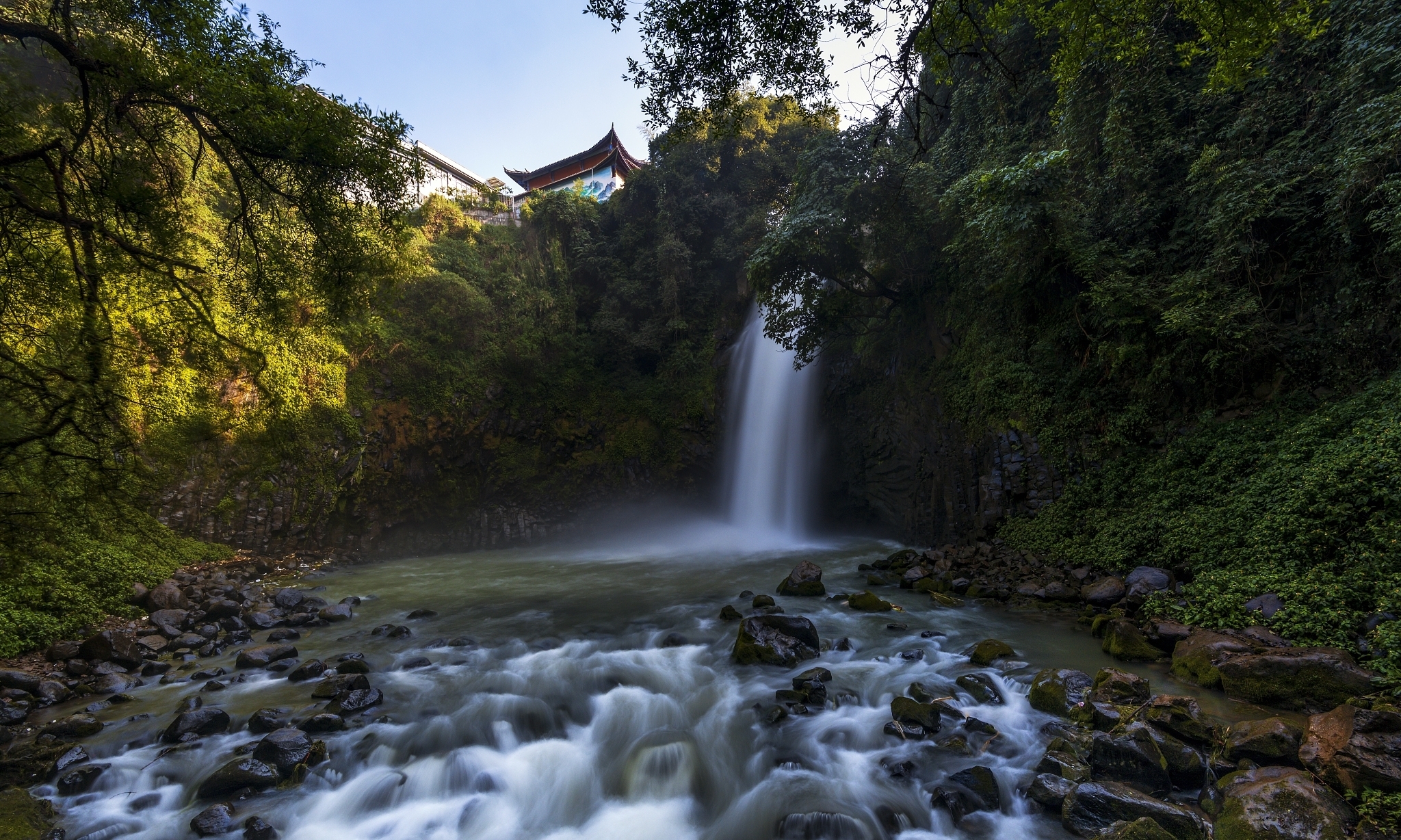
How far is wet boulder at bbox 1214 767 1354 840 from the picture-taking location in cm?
328

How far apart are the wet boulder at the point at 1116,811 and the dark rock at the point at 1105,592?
441 cm

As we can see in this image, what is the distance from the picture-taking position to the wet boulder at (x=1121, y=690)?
5.00 metres

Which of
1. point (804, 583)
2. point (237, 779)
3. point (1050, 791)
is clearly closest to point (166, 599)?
point (237, 779)

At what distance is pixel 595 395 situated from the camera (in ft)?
61.6

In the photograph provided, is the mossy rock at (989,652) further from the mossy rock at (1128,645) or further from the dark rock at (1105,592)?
the dark rock at (1105,592)

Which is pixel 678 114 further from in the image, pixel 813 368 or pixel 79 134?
pixel 813 368

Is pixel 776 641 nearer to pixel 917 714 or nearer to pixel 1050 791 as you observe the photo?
pixel 917 714

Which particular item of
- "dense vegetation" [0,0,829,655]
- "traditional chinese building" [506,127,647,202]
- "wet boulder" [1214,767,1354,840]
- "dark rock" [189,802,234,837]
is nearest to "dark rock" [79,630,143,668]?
"dense vegetation" [0,0,829,655]

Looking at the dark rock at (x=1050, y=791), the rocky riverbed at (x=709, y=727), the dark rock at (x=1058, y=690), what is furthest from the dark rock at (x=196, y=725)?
the dark rock at (x=1058, y=690)

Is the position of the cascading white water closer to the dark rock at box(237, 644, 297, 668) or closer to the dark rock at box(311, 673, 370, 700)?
the dark rock at box(237, 644, 297, 668)

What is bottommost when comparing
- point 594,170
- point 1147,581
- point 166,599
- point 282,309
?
point 1147,581

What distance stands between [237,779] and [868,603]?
7.48 meters

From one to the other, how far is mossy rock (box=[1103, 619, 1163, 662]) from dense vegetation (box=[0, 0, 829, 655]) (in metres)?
6.74

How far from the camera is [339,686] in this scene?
6129mm
